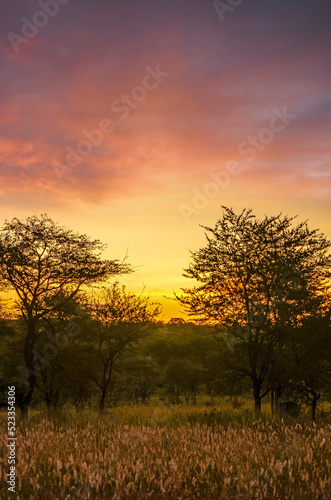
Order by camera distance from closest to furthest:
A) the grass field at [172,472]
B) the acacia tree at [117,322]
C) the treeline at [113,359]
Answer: the grass field at [172,472] → the treeline at [113,359] → the acacia tree at [117,322]

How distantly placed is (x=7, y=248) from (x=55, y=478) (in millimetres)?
14388

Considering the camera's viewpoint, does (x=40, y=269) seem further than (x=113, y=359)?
No

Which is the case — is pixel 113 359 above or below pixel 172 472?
below

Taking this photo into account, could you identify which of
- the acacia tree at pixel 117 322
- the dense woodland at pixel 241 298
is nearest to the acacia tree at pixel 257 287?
the dense woodland at pixel 241 298

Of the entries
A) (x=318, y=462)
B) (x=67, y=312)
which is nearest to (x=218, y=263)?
(x=67, y=312)

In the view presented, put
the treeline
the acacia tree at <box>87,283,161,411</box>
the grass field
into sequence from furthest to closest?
the acacia tree at <box>87,283,161,411</box>, the treeline, the grass field

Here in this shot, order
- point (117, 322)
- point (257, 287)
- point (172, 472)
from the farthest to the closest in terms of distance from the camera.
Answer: point (117, 322)
point (257, 287)
point (172, 472)

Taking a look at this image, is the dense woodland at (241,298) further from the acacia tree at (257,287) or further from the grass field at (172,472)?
the grass field at (172,472)

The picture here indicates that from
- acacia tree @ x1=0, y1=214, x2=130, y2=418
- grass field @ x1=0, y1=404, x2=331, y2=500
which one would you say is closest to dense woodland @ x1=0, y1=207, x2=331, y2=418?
acacia tree @ x1=0, y1=214, x2=130, y2=418

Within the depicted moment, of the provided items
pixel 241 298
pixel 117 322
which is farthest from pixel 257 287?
pixel 117 322

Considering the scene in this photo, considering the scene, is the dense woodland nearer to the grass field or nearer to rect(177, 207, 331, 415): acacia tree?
rect(177, 207, 331, 415): acacia tree

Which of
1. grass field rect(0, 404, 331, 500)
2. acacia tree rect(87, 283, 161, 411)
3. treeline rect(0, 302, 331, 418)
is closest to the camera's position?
grass field rect(0, 404, 331, 500)

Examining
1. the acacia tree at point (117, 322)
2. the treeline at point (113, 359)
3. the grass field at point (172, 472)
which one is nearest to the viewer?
the grass field at point (172, 472)

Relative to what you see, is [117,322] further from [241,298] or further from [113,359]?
[241,298]
